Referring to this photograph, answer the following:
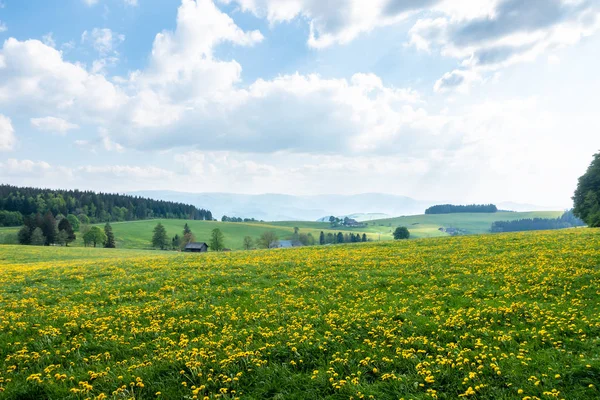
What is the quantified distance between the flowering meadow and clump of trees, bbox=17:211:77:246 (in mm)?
107882

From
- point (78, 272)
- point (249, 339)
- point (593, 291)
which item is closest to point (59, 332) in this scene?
point (249, 339)

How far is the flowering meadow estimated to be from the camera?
7.53 metres

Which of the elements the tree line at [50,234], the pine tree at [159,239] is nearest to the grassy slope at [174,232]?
the pine tree at [159,239]

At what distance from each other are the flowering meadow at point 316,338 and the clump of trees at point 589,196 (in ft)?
149

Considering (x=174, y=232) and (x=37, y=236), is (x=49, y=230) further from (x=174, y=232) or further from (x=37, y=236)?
(x=174, y=232)

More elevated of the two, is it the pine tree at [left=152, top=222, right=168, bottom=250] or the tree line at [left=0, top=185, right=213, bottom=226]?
the tree line at [left=0, top=185, right=213, bottom=226]

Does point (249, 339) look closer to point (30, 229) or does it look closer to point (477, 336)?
point (477, 336)

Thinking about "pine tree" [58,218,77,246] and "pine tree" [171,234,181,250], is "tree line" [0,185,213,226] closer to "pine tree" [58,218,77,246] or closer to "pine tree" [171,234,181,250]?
"pine tree" [58,218,77,246]

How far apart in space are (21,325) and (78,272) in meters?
13.6

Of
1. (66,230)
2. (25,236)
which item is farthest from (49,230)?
(25,236)

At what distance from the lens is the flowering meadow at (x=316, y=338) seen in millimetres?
7527

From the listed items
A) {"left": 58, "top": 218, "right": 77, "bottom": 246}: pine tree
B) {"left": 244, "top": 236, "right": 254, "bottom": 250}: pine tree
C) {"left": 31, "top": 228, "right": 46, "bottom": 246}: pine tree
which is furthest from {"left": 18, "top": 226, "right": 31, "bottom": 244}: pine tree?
{"left": 244, "top": 236, "right": 254, "bottom": 250}: pine tree

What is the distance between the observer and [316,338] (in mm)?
9828

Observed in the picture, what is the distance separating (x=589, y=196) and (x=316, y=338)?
204ft
